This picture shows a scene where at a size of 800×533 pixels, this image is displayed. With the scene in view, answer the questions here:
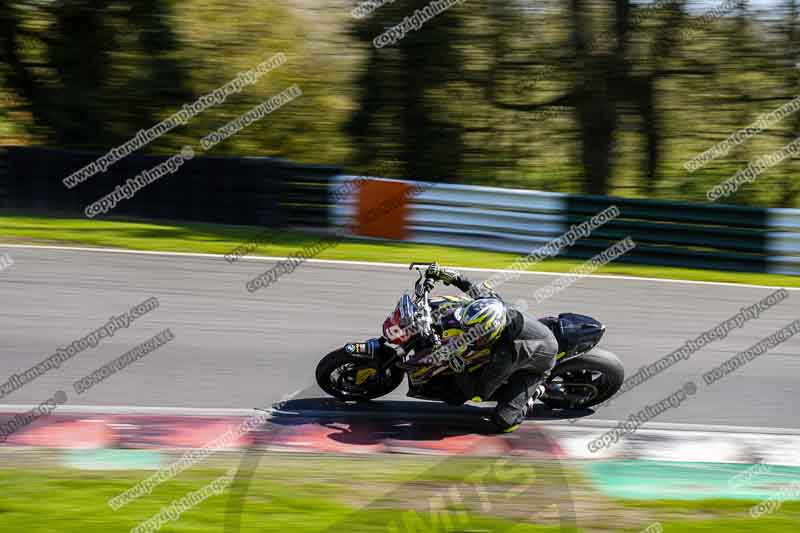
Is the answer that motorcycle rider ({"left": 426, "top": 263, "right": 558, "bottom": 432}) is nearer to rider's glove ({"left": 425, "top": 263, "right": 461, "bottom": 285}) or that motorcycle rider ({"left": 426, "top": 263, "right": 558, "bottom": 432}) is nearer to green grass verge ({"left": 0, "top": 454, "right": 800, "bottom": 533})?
rider's glove ({"left": 425, "top": 263, "right": 461, "bottom": 285})

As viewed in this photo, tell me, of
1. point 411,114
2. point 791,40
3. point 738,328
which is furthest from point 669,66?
point 738,328

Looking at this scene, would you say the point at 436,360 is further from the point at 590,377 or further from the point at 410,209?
the point at 410,209

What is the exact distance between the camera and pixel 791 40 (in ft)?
64.4

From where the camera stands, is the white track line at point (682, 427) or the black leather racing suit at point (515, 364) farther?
the white track line at point (682, 427)

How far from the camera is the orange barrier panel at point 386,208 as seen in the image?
16266mm

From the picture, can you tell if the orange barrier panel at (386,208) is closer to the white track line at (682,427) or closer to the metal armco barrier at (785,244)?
the metal armco barrier at (785,244)

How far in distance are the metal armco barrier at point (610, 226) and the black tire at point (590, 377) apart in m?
6.95

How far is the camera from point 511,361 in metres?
7.93

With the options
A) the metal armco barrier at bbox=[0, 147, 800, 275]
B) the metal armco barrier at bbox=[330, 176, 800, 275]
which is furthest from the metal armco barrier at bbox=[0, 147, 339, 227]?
the metal armco barrier at bbox=[330, 176, 800, 275]

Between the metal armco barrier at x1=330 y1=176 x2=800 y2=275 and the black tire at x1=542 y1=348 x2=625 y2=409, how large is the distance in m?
6.95

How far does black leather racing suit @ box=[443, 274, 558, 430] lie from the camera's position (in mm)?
7930

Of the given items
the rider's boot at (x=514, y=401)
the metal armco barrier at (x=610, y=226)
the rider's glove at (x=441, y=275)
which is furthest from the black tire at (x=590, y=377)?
the metal armco barrier at (x=610, y=226)

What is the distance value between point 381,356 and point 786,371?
14.6ft

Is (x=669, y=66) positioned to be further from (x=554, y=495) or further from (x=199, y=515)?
(x=199, y=515)
